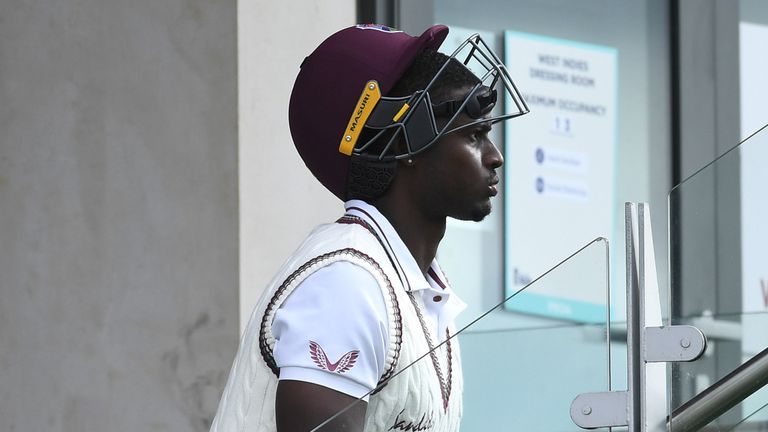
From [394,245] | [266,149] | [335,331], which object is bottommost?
[335,331]

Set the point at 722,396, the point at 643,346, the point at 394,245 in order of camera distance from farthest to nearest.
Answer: the point at 394,245, the point at 722,396, the point at 643,346

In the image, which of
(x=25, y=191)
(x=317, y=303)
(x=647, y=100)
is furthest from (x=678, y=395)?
(x=647, y=100)

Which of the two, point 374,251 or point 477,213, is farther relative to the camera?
point 477,213

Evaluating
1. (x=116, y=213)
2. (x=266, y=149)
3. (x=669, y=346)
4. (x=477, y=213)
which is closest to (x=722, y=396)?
(x=669, y=346)

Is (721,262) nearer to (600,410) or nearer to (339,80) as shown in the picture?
(600,410)

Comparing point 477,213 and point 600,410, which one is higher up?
point 477,213

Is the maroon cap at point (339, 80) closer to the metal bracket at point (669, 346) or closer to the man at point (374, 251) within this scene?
the man at point (374, 251)

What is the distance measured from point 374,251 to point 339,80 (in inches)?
12.5

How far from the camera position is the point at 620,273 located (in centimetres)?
217

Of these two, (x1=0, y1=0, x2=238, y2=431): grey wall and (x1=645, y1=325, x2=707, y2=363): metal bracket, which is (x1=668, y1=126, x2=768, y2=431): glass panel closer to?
(x1=645, y1=325, x2=707, y2=363): metal bracket

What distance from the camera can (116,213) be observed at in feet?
13.0

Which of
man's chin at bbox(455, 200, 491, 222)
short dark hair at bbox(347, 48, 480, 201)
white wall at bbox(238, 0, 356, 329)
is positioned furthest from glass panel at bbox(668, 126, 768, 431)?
white wall at bbox(238, 0, 356, 329)

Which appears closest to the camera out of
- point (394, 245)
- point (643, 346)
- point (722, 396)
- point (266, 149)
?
point (643, 346)

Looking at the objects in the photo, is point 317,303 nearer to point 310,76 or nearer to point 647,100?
point 310,76
